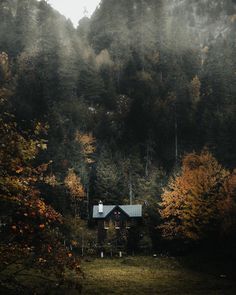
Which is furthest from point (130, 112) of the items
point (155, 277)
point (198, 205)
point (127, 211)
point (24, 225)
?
point (24, 225)

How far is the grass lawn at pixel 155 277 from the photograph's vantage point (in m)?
35.0

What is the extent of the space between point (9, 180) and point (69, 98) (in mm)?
99518

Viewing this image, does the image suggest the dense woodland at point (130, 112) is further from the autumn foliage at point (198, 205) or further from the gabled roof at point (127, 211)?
the gabled roof at point (127, 211)

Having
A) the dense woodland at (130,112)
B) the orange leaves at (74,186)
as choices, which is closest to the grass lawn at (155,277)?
the dense woodland at (130,112)

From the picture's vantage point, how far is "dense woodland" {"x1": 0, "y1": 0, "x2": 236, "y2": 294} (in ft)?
187

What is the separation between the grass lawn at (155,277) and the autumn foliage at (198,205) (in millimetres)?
4266

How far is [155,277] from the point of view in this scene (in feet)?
138

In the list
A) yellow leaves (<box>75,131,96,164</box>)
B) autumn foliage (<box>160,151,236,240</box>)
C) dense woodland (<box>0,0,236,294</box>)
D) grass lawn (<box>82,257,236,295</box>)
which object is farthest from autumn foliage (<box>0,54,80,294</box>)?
yellow leaves (<box>75,131,96,164</box>)

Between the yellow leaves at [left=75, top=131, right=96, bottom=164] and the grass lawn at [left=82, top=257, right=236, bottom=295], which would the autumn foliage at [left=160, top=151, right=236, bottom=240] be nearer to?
the grass lawn at [left=82, top=257, right=236, bottom=295]

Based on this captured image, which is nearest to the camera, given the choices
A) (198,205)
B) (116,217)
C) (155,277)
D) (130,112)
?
(155,277)

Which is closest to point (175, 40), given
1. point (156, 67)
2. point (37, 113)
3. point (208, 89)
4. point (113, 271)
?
point (156, 67)

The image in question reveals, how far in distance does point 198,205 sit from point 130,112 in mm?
57513

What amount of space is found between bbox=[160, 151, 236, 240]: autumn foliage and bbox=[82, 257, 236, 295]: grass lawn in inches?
168

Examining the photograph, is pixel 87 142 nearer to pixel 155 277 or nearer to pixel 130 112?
pixel 130 112
